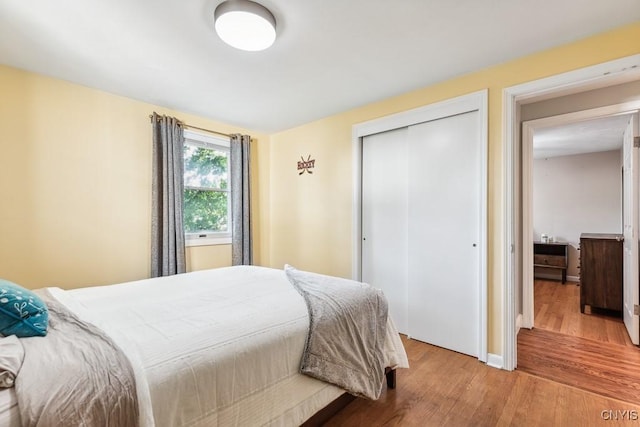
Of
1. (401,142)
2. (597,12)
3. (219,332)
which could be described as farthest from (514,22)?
(219,332)

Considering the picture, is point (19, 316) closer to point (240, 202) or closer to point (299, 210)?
point (240, 202)

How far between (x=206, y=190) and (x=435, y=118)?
272cm

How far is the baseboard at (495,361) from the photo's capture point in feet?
7.66

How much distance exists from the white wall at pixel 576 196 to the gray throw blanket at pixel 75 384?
682 centimetres

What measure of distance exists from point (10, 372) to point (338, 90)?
282 cm

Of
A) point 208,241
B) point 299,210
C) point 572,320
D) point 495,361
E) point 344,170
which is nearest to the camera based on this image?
point 495,361

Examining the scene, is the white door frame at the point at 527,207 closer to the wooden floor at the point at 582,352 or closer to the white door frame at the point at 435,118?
the wooden floor at the point at 582,352

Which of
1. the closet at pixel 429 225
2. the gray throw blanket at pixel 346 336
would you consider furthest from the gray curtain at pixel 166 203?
the closet at pixel 429 225

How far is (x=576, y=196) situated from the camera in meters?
5.41

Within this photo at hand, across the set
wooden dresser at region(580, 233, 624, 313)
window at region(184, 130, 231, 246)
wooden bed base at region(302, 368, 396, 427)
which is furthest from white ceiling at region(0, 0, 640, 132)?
wooden dresser at region(580, 233, 624, 313)

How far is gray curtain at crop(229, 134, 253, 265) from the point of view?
3.83 meters

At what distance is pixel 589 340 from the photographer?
2.84 metres

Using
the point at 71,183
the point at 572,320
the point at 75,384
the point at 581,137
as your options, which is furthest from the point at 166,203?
the point at 581,137

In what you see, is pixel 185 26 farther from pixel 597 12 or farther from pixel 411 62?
pixel 597 12
